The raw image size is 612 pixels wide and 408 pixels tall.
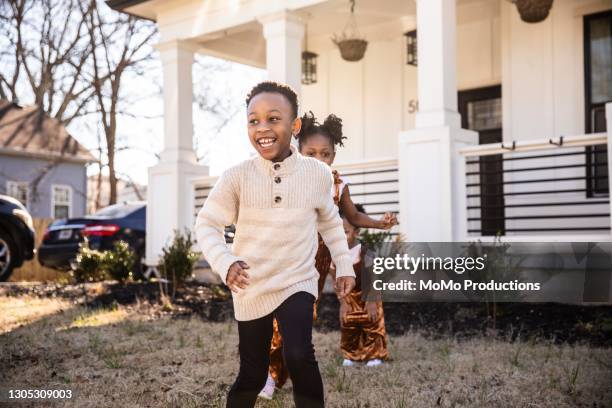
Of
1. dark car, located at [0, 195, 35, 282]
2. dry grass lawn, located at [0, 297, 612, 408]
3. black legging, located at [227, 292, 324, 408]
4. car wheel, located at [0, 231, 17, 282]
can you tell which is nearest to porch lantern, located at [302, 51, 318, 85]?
dark car, located at [0, 195, 35, 282]

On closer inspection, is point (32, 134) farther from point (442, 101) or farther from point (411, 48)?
point (442, 101)

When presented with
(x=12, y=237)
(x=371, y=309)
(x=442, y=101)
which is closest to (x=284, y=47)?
(x=442, y=101)

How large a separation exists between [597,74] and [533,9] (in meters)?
1.18

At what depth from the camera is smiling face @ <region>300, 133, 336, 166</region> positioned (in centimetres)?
434

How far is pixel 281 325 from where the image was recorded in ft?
9.70

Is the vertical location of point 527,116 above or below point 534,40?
below

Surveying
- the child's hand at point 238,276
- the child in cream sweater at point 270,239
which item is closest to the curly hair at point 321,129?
the child in cream sweater at point 270,239

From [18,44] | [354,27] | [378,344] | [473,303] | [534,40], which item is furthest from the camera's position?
[18,44]

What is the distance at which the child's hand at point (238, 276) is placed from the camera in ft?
8.98

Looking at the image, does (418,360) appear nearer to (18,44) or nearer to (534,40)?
(534,40)

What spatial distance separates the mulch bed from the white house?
2.89 ft

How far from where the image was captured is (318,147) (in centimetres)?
434

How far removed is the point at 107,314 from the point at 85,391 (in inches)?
122

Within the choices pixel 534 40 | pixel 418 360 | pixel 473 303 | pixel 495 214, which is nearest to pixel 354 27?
pixel 534 40
